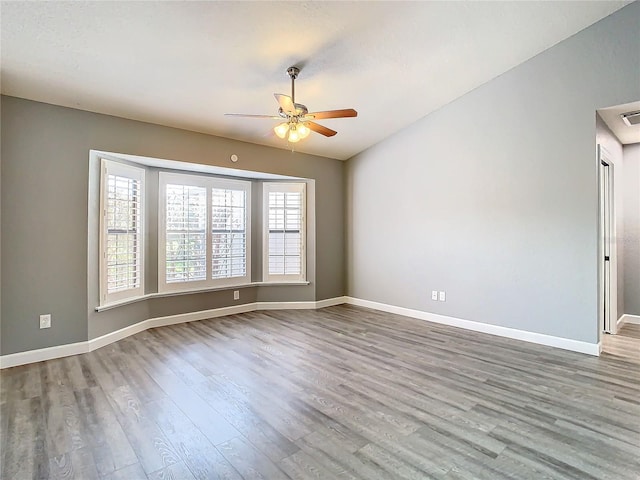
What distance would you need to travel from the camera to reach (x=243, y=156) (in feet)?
17.1

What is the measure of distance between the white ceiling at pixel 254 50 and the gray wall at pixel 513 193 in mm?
377

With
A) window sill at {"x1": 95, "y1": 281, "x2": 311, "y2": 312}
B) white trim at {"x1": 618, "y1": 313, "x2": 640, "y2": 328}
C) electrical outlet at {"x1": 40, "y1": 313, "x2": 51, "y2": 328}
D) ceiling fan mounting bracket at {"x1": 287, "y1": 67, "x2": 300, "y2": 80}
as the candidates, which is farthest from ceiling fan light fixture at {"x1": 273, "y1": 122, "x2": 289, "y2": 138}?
white trim at {"x1": 618, "y1": 313, "x2": 640, "y2": 328}

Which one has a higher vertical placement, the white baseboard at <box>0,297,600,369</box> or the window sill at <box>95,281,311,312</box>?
the window sill at <box>95,281,311,312</box>

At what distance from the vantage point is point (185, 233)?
16.7ft

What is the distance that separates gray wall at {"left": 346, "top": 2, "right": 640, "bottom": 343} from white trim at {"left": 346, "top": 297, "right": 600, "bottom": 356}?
0.08 m

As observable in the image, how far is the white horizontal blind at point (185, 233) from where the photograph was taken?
196 inches

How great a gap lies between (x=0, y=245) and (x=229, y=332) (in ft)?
8.67

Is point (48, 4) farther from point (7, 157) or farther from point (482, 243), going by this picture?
point (482, 243)

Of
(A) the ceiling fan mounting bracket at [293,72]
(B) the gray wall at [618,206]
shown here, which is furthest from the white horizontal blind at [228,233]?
(B) the gray wall at [618,206]

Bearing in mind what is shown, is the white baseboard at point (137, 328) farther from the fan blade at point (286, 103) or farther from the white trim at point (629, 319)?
the white trim at point (629, 319)

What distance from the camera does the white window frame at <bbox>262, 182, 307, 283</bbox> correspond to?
590 cm

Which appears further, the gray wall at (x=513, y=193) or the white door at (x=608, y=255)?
the white door at (x=608, y=255)

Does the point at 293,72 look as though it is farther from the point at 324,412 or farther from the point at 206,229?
the point at 324,412

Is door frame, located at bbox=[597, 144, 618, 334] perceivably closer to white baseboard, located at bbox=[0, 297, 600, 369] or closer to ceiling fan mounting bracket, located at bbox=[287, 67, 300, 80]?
white baseboard, located at bbox=[0, 297, 600, 369]
